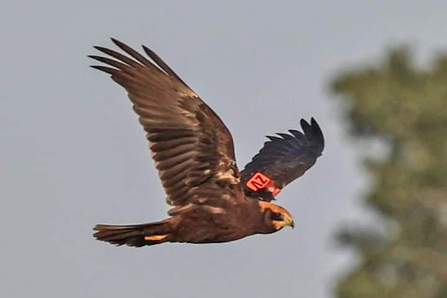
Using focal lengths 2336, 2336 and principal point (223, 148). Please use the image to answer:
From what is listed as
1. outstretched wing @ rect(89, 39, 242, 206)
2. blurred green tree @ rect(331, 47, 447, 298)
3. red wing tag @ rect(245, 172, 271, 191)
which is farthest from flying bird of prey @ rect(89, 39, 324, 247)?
blurred green tree @ rect(331, 47, 447, 298)

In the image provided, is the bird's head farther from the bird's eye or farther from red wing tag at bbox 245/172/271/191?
red wing tag at bbox 245/172/271/191

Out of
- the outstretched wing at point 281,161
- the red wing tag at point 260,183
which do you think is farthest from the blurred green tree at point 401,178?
the red wing tag at point 260,183

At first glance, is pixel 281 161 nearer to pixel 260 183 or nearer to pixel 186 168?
pixel 260 183

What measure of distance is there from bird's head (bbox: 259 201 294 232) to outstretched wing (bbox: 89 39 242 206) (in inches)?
9.7

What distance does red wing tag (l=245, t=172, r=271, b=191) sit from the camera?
1759cm

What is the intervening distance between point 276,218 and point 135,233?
102 cm

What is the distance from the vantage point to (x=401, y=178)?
133 ft

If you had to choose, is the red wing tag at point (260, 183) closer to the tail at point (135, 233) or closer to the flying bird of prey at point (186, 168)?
the flying bird of prey at point (186, 168)

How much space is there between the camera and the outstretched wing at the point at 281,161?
696 inches

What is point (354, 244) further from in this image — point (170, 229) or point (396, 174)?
point (170, 229)

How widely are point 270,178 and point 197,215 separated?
5.02 feet

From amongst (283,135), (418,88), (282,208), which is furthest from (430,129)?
(282,208)

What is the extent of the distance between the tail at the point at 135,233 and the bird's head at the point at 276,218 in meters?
0.70

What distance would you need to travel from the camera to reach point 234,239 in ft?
54.9
